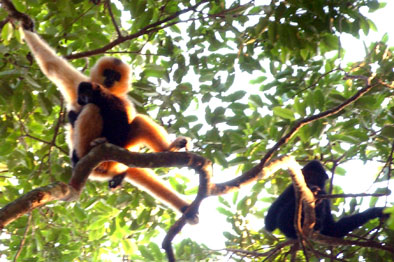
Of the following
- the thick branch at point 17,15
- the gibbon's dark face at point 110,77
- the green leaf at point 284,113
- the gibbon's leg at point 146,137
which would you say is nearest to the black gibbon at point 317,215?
the green leaf at point 284,113

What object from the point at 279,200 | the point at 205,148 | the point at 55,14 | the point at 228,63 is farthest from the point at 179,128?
the point at 55,14

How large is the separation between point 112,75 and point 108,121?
3.37ft

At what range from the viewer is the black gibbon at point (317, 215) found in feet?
15.2

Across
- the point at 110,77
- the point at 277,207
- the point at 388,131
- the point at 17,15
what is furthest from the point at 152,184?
the point at 388,131

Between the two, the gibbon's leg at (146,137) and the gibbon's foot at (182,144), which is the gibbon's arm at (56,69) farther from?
the gibbon's foot at (182,144)

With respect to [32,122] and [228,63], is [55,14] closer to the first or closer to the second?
[32,122]

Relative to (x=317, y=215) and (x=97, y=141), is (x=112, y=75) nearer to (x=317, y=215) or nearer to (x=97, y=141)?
(x=97, y=141)

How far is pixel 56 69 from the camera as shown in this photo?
458 cm

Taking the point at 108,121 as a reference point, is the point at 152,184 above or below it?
below

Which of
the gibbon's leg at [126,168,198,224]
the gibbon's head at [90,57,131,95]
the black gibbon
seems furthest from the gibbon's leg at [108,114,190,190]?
the black gibbon

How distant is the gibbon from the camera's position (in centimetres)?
391

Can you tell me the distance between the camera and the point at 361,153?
4.46 m

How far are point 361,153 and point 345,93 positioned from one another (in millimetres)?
798

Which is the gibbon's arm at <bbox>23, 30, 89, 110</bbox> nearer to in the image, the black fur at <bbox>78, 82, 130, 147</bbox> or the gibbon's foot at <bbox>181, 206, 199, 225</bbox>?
the black fur at <bbox>78, 82, 130, 147</bbox>
